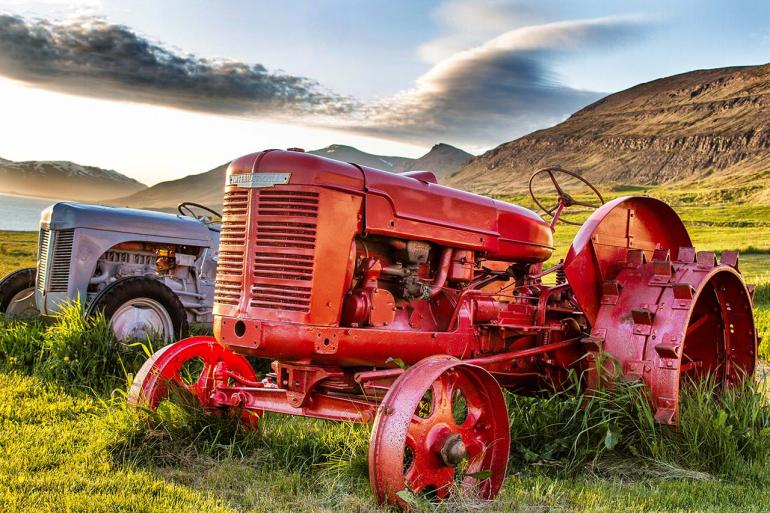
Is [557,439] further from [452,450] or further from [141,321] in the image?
[141,321]

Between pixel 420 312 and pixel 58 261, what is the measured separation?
16.6 feet

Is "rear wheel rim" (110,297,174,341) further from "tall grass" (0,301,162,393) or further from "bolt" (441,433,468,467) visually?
"bolt" (441,433,468,467)

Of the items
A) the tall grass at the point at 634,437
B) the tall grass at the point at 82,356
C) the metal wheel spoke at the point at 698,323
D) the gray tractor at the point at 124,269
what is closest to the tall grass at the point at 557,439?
the tall grass at the point at 634,437

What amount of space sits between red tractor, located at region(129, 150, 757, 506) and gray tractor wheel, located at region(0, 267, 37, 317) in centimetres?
485

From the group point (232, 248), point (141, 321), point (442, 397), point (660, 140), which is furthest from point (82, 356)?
point (660, 140)

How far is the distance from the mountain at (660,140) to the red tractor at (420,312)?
339 feet

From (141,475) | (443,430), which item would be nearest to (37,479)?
(141,475)

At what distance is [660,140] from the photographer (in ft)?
455

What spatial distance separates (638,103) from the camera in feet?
538

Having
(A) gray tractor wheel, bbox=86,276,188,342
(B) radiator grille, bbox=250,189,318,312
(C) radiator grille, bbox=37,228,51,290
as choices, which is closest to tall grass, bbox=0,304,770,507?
Answer: (B) radiator grille, bbox=250,189,318,312

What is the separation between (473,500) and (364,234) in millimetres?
1519

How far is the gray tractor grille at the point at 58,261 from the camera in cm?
789

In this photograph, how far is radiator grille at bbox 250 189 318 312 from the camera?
3.89 m

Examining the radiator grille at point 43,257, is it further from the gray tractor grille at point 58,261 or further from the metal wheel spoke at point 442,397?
the metal wheel spoke at point 442,397
